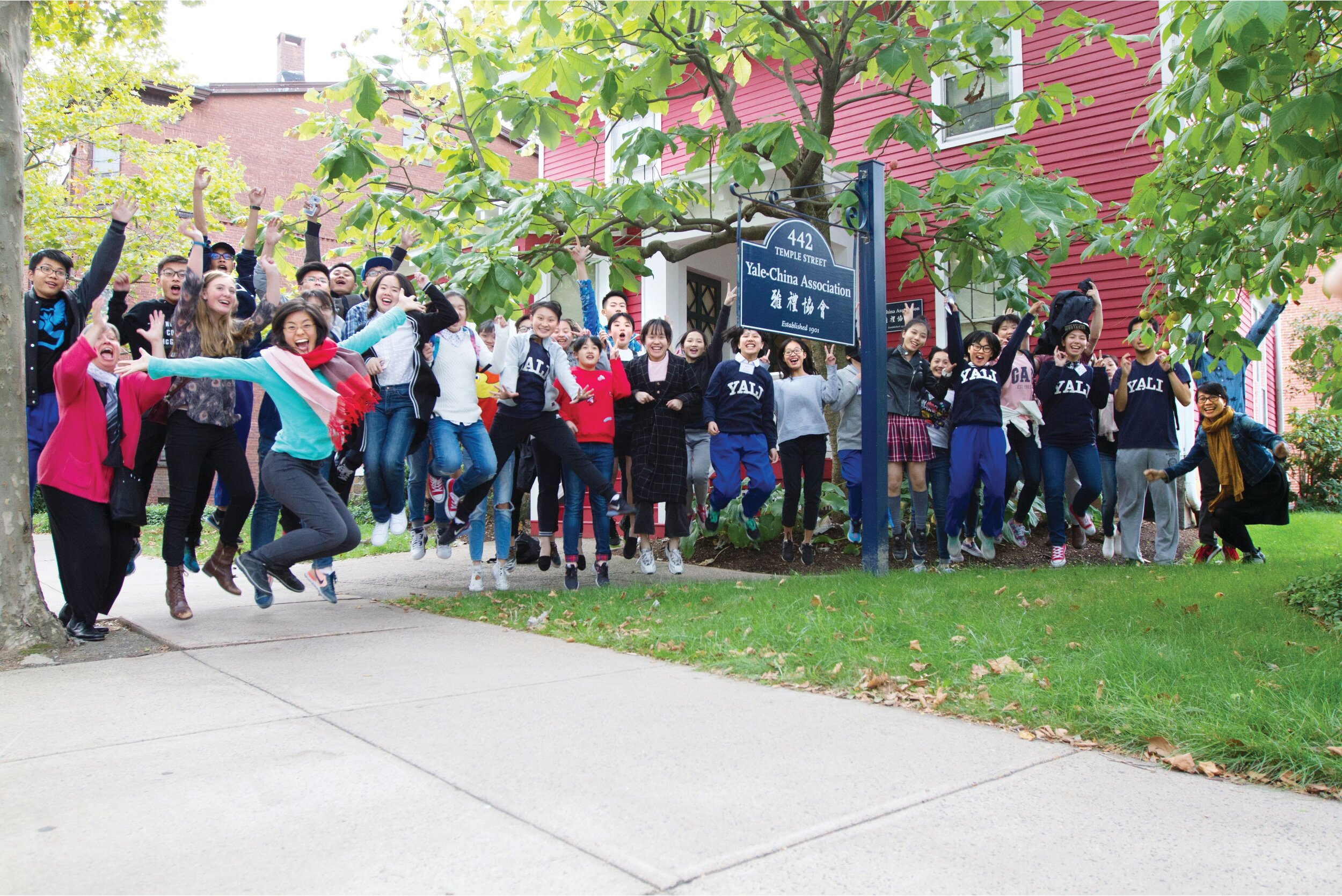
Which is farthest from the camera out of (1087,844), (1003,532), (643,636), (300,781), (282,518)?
(1003,532)

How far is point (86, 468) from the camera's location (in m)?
5.21

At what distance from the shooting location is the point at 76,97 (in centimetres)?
2156

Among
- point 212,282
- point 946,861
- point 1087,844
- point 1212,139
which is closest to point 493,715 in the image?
point 946,861

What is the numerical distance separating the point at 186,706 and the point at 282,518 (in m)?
3.32

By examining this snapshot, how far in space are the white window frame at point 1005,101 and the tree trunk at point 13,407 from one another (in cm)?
1122

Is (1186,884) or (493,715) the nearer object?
(1186,884)

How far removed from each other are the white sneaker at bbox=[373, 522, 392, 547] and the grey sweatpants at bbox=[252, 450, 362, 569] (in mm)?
1237

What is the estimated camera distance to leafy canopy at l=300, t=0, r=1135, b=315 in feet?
22.8

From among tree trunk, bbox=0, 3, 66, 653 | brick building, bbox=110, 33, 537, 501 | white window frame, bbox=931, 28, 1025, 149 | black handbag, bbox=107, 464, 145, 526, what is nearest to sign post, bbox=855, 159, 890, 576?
black handbag, bbox=107, 464, 145, 526

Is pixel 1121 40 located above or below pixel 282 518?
above

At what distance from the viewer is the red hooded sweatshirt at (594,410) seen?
7.66 m

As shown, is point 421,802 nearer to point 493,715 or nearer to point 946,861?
point 493,715

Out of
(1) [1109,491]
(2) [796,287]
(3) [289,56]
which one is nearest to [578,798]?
(2) [796,287]

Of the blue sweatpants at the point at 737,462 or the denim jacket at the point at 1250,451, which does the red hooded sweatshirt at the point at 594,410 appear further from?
the denim jacket at the point at 1250,451
